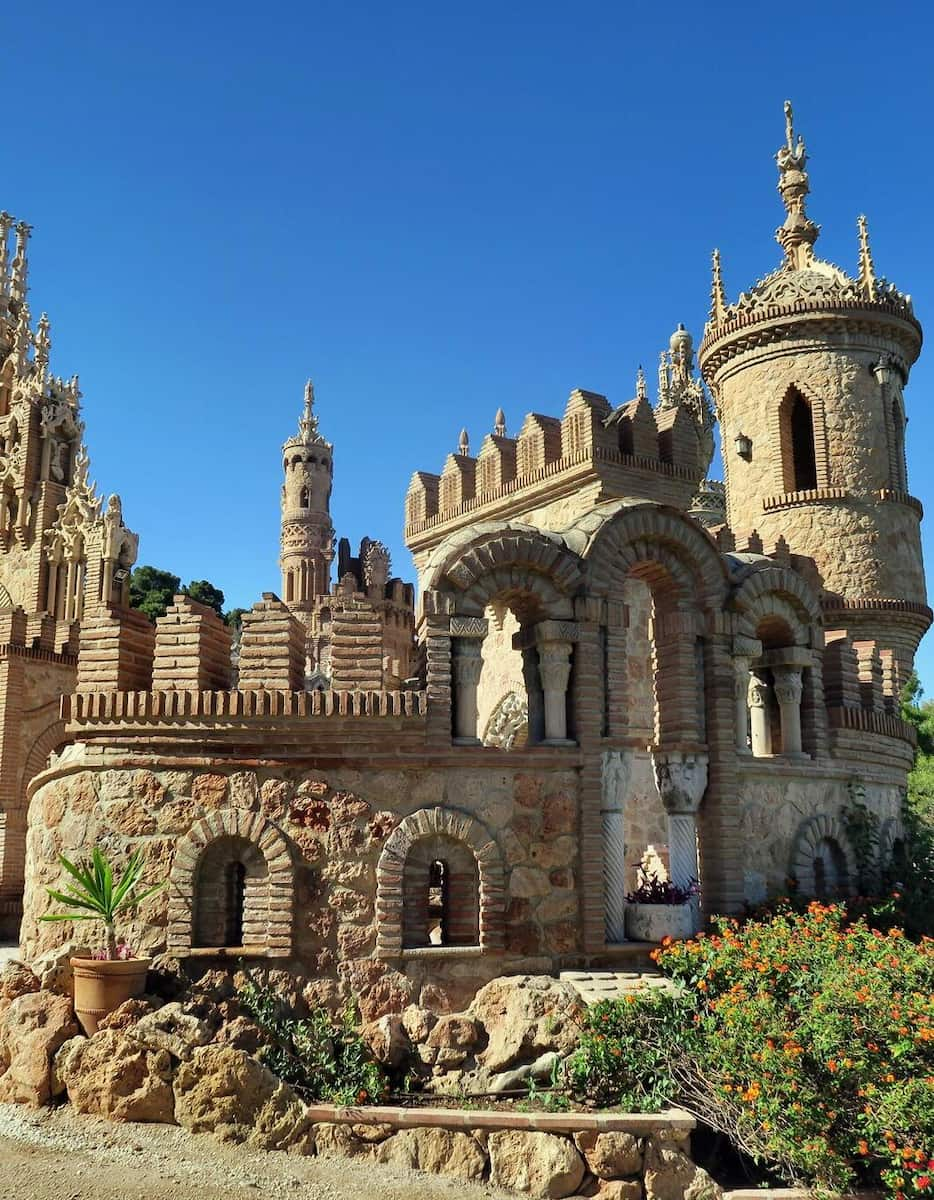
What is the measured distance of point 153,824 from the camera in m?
10.1

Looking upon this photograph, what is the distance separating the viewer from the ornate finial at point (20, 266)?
100ft

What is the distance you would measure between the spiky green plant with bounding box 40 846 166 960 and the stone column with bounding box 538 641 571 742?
4.18 metres

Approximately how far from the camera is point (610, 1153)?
8.07 m

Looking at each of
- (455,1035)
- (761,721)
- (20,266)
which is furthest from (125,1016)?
(20,266)

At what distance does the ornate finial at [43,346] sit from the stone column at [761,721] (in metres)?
21.5

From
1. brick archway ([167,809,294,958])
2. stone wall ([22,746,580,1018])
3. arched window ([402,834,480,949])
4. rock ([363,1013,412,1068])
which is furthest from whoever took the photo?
arched window ([402,834,480,949])

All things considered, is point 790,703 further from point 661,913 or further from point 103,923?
point 103,923

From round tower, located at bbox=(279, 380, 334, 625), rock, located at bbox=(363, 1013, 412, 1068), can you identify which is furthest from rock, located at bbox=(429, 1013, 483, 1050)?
round tower, located at bbox=(279, 380, 334, 625)

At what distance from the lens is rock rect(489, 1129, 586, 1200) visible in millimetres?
7980

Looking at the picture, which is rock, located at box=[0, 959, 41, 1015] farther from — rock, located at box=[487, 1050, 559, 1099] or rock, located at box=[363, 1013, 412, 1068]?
rock, located at box=[487, 1050, 559, 1099]

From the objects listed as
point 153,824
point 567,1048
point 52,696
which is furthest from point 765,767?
point 52,696

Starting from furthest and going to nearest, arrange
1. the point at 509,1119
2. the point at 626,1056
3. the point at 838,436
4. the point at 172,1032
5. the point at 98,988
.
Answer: the point at 838,436 < the point at 626,1056 < the point at 98,988 < the point at 172,1032 < the point at 509,1119

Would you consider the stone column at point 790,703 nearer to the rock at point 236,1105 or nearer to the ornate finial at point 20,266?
the rock at point 236,1105

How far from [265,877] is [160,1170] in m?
2.86
